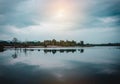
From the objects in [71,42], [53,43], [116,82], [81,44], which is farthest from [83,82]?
[81,44]

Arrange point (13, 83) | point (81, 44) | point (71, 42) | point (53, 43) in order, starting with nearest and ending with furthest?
point (13, 83) → point (53, 43) → point (71, 42) → point (81, 44)

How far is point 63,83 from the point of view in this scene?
501 inches

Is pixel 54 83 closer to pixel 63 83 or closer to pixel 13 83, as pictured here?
pixel 63 83

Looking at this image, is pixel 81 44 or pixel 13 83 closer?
pixel 13 83

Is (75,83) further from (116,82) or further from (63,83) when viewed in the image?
A: (116,82)

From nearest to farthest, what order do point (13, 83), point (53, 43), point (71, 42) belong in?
point (13, 83), point (53, 43), point (71, 42)

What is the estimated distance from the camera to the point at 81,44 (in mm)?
181750

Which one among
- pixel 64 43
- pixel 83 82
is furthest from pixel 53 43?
pixel 83 82

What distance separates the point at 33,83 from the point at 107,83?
609cm

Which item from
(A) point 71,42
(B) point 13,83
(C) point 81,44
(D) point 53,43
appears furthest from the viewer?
(C) point 81,44

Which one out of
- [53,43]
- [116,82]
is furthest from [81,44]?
[116,82]

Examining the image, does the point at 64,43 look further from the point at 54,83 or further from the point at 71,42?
the point at 54,83

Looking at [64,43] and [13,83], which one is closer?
[13,83]

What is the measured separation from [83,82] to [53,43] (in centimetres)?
13455
